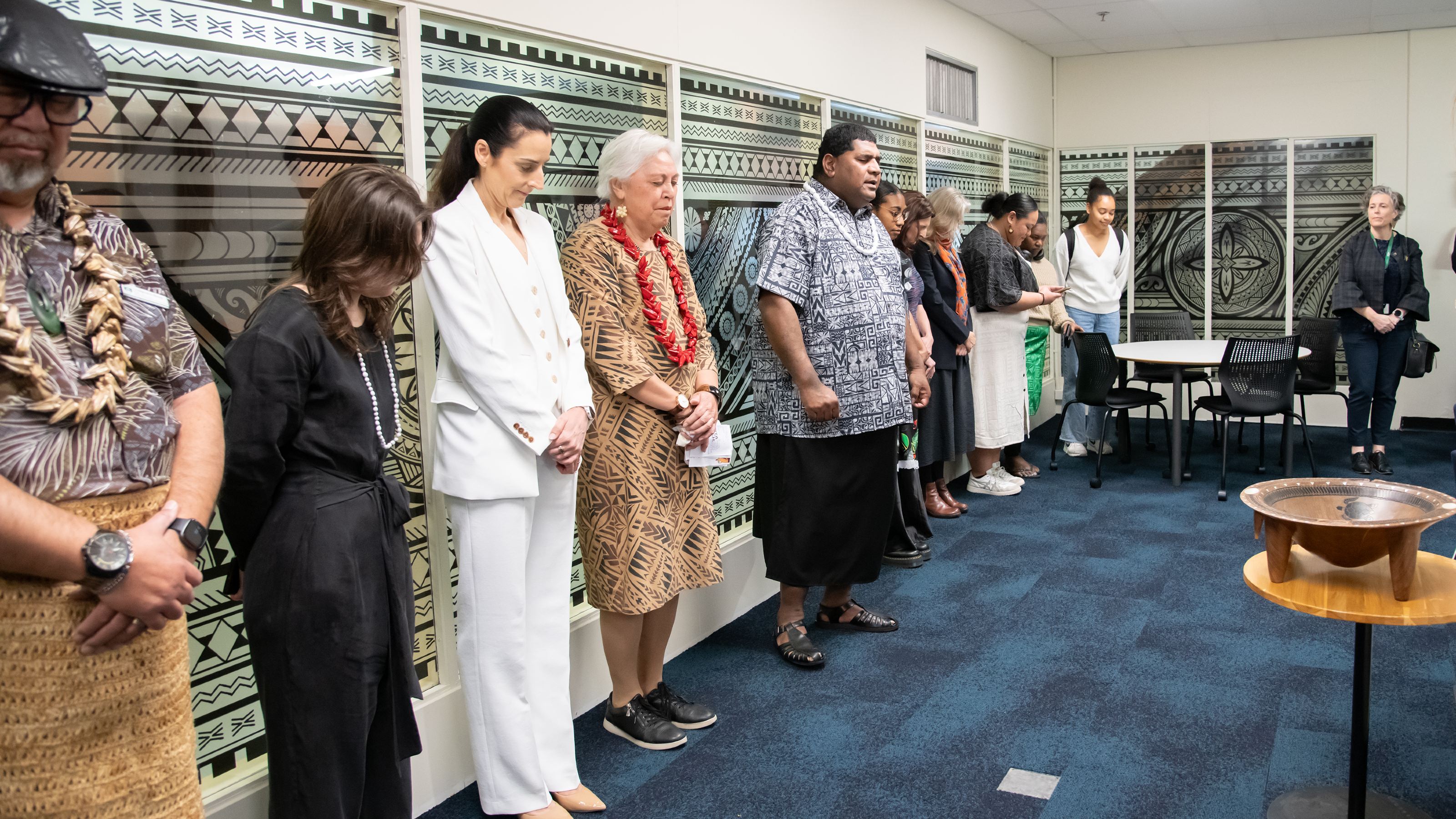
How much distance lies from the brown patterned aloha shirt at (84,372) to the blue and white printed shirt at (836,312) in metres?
2.13

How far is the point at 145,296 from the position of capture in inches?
62.2

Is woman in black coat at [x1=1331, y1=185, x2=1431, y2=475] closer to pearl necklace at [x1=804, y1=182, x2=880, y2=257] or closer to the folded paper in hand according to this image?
pearl necklace at [x1=804, y1=182, x2=880, y2=257]

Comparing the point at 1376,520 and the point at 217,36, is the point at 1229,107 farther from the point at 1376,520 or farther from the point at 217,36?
the point at 217,36

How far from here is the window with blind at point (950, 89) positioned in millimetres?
6309

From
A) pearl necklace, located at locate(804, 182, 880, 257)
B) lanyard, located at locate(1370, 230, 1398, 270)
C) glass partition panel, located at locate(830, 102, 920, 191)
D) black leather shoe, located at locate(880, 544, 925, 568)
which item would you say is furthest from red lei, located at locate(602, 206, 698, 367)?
lanyard, located at locate(1370, 230, 1398, 270)

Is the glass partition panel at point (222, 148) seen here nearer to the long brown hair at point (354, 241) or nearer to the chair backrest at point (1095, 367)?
the long brown hair at point (354, 241)

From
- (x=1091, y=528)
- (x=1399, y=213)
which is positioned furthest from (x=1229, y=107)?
(x=1091, y=528)

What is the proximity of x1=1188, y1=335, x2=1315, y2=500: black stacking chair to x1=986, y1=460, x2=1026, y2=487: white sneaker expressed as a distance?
106cm

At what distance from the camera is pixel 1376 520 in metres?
2.22

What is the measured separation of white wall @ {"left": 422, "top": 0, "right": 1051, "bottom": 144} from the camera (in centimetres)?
335

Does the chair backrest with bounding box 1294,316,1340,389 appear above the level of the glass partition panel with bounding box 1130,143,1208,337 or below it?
below

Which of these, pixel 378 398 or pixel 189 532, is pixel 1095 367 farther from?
pixel 189 532

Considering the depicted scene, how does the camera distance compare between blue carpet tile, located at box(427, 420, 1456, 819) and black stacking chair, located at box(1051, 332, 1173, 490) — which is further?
black stacking chair, located at box(1051, 332, 1173, 490)

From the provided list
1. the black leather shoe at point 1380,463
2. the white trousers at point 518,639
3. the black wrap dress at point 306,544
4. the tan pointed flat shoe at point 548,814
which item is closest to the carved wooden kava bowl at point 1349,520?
the white trousers at point 518,639
